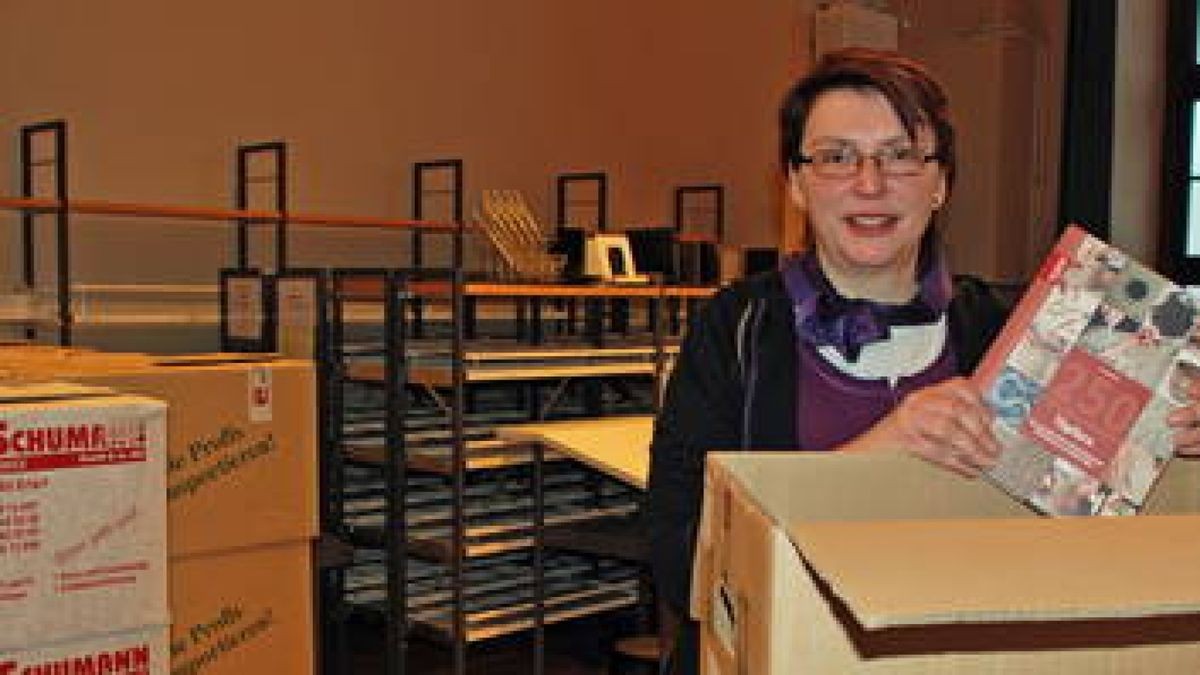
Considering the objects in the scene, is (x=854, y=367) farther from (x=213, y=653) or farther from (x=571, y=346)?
(x=571, y=346)

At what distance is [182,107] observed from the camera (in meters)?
4.11

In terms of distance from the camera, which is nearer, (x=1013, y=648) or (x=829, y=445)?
(x=1013, y=648)

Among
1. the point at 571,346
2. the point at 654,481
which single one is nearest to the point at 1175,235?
the point at 571,346

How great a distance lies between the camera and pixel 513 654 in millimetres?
4078

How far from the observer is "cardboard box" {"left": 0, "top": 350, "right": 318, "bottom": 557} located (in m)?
1.97

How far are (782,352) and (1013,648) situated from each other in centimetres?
59

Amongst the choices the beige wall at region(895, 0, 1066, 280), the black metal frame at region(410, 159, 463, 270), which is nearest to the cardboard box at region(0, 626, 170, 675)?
the black metal frame at region(410, 159, 463, 270)

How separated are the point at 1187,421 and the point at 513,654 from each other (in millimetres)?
3353

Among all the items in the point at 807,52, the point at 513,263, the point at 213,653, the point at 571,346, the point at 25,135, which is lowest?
the point at 213,653

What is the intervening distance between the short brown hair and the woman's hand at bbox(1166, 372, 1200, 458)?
1.19ft

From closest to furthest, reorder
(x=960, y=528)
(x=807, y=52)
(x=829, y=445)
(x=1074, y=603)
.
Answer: (x=1074, y=603)
(x=960, y=528)
(x=829, y=445)
(x=807, y=52)

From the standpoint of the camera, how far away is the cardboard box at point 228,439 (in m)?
1.97

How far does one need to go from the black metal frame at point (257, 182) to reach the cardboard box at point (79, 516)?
2644 mm

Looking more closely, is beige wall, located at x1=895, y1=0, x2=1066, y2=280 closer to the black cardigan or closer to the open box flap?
the black cardigan
